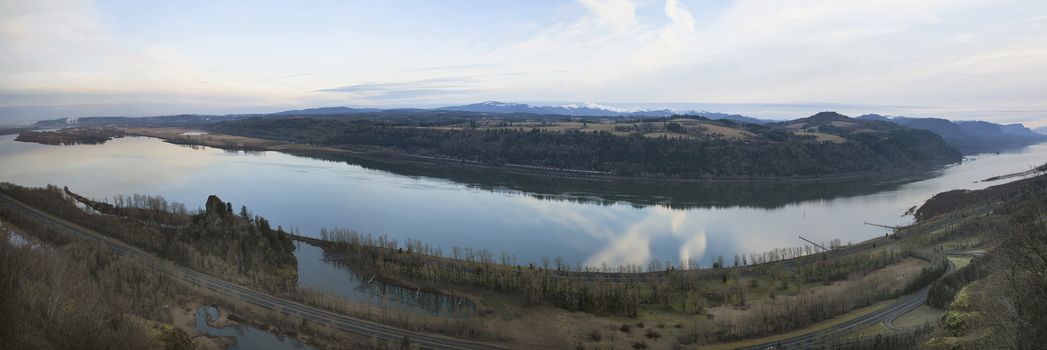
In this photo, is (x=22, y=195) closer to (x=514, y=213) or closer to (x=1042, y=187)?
(x=514, y=213)

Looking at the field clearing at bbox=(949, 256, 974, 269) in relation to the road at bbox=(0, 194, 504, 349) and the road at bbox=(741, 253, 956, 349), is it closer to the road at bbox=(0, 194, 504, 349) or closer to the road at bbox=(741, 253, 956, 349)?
the road at bbox=(741, 253, 956, 349)

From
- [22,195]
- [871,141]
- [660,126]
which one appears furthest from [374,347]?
[871,141]

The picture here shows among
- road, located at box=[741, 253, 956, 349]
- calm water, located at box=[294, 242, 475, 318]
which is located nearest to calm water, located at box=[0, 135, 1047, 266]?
calm water, located at box=[294, 242, 475, 318]

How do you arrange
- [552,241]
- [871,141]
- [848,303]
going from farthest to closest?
[871,141] < [552,241] < [848,303]

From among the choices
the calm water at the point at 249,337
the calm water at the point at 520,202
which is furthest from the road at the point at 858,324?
the calm water at the point at 249,337

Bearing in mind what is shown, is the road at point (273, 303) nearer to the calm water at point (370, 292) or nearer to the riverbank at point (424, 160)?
the calm water at point (370, 292)

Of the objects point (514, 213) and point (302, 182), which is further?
point (302, 182)

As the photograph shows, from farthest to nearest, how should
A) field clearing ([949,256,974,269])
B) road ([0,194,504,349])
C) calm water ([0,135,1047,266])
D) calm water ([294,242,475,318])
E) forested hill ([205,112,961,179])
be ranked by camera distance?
forested hill ([205,112,961,179]) → calm water ([0,135,1047,266]) → field clearing ([949,256,974,269]) → calm water ([294,242,475,318]) → road ([0,194,504,349])
